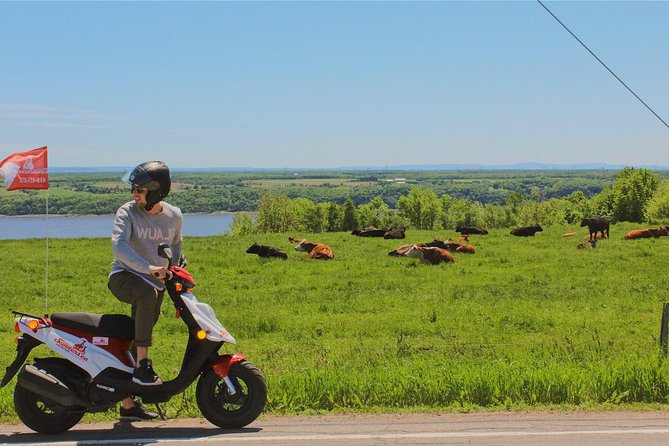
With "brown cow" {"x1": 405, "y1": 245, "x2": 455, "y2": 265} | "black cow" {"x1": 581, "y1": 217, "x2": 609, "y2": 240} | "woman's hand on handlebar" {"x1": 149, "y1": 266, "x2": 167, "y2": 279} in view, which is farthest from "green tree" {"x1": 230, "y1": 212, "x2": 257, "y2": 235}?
"woman's hand on handlebar" {"x1": 149, "y1": 266, "x2": 167, "y2": 279}

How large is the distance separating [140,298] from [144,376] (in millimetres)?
700

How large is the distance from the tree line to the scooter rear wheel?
6533cm

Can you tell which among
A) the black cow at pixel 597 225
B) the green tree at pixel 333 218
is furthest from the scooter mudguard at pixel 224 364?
the green tree at pixel 333 218

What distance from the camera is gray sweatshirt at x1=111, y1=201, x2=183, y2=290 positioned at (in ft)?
21.7

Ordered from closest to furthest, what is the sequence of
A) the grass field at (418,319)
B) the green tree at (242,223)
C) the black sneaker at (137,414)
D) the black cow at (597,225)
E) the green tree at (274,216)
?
Result: the black sneaker at (137,414)
the grass field at (418,319)
the black cow at (597,225)
the green tree at (274,216)
the green tree at (242,223)

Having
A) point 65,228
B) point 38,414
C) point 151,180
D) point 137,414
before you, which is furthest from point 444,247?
point 65,228

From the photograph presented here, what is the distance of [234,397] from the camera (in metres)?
6.66

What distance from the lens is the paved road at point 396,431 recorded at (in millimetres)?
6188

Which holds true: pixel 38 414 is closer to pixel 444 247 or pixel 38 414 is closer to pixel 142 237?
pixel 142 237

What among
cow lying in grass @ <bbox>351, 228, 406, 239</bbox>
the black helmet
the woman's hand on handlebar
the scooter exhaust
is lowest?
cow lying in grass @ <bbox>351, 228, 406, 239</bbox>

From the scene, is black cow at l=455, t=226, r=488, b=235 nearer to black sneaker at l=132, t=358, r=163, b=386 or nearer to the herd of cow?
the herd of cow

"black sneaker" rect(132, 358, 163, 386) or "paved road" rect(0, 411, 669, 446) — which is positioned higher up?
"black sneaker" rect(132, 358, 163, 386)

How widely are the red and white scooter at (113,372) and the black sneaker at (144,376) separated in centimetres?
4

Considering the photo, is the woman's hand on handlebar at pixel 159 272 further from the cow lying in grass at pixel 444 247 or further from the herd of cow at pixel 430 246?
the cow lying in grass at pixel 444 247
